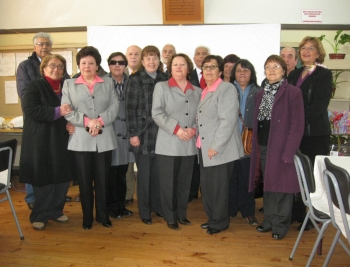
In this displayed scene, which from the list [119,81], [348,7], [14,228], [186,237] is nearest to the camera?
[186,237]

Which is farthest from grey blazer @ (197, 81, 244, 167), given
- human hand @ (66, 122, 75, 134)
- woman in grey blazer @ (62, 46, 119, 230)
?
human hand @ (66, 122, 75, 134)

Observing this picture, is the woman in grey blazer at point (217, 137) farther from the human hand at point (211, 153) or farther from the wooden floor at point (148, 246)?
the wooden floor at point (148, 246)

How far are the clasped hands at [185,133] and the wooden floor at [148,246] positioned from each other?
817 mm

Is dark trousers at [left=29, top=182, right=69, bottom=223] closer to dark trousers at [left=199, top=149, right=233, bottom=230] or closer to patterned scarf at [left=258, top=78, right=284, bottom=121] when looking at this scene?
dark trousers at [left=199, top=149, right=233, bottom=230]

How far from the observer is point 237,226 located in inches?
122

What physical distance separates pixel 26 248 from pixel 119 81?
5.30ft

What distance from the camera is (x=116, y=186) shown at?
3.32m

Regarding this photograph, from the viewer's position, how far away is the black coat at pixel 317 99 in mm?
2834

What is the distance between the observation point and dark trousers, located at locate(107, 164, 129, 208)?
3.28 m

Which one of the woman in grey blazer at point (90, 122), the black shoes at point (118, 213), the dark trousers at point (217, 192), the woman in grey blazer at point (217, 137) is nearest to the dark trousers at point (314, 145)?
the woman in grey blazer at point (217, 137)

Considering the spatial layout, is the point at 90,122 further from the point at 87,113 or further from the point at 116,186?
the point at 116,186

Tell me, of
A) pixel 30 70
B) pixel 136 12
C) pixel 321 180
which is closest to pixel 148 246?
pixel 321 180

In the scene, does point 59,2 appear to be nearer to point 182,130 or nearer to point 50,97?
point 50,97

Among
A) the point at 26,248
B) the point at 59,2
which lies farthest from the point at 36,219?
the point at 59,2
